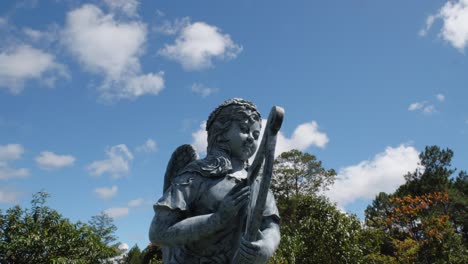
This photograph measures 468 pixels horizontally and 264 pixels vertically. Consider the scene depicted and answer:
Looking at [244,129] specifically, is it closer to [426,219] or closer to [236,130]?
[236,130]

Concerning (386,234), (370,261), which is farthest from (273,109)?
(386,234)

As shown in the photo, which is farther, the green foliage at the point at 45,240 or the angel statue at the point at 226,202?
the green foliage at the point at 45,240

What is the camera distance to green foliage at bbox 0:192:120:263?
55.3 feet

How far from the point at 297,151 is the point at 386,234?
9.41 meters

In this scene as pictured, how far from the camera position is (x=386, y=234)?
1033 inches

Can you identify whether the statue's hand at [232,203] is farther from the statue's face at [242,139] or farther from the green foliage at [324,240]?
the green foliage at [324,240]

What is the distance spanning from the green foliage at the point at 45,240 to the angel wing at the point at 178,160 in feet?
48.9

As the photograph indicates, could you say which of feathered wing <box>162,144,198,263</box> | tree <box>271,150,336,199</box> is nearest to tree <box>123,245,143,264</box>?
tree <box>271,150,336,199</box>

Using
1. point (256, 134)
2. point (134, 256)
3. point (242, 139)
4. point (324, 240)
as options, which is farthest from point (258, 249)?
point (134, 256)

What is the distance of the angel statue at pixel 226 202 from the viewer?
286 centimetres

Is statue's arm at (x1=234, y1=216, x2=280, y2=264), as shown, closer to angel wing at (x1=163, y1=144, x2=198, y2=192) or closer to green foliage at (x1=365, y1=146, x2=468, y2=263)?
angel wing at (x1=163, y1=144, x2=198, y2=192)

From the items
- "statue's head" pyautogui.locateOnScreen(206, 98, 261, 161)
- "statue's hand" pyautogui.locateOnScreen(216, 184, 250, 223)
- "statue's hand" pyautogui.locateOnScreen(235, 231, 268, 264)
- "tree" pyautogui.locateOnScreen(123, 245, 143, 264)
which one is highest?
"tree" pyautogui.locateOnScreen(123, 245, 143, 264)

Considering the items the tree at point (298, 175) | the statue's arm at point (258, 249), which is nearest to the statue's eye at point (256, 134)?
the statue's arm at point (258, 249)

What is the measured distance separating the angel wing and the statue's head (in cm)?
22
